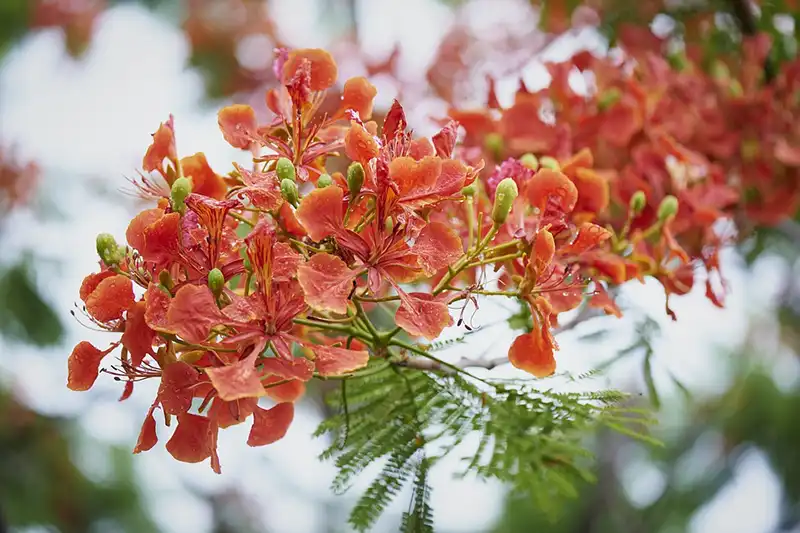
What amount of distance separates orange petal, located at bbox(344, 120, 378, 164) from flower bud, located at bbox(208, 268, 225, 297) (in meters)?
0.22

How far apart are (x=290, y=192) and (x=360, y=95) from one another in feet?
0.88

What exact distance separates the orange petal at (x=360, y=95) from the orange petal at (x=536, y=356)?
1.33ft

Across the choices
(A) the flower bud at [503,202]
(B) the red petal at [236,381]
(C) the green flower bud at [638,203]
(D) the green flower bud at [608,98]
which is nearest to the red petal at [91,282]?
(B) the red petal at [236,381]

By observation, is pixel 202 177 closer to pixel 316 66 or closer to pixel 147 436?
pixel 316 66

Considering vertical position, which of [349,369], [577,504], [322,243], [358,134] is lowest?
[577,504]

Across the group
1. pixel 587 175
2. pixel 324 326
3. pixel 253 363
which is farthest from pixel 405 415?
pixel 587 175

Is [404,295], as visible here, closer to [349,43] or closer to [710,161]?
[710,161]

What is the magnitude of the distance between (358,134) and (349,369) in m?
0.29

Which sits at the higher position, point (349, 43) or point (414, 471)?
point (349, 43)

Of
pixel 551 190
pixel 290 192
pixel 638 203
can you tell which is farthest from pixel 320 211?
pixel 638 203

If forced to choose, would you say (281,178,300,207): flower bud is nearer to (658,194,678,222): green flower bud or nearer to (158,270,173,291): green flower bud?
(158,270,173,291): green flower bud

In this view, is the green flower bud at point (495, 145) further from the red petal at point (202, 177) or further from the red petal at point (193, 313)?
the red petal at point (193, 313)

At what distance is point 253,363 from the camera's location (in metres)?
0.97

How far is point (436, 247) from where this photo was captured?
1089mm
